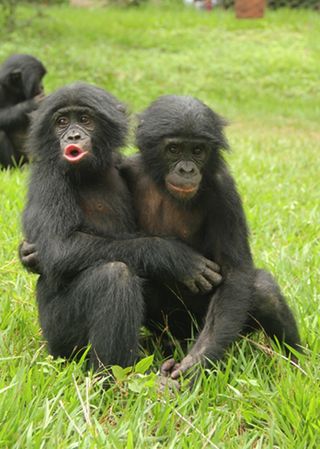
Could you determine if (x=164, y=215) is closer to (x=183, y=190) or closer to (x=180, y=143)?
(x=183, y=190)

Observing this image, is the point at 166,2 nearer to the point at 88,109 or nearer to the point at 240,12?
the point at 240,12

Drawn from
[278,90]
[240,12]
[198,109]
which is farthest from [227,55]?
[198,109]

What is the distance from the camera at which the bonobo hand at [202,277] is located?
165 inches

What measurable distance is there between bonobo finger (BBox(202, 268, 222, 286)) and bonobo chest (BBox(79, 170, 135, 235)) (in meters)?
0.57

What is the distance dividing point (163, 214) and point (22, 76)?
587cm

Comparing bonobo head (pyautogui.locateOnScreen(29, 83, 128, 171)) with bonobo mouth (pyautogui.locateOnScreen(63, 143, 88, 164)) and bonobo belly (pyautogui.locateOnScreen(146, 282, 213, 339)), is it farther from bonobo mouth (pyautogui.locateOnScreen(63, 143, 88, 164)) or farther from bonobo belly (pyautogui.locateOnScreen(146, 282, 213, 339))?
bonobo belly (pyautogui.locateOnScreen(146, 282, 213, 339))

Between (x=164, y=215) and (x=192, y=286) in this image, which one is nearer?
(x=192, y=286)

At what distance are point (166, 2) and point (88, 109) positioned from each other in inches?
947

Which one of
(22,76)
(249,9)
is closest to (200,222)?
(22,76)

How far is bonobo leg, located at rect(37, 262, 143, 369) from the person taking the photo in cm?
380

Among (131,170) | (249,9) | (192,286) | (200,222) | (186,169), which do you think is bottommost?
(192,286)

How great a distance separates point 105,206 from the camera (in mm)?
4387

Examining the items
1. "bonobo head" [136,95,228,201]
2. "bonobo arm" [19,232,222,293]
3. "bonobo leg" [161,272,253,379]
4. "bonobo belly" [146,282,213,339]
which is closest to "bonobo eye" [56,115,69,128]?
"bonobo head" [136,95,228,201]

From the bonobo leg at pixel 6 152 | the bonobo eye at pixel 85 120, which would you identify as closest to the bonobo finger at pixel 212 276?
the bonobo eye at pixel 85 120
